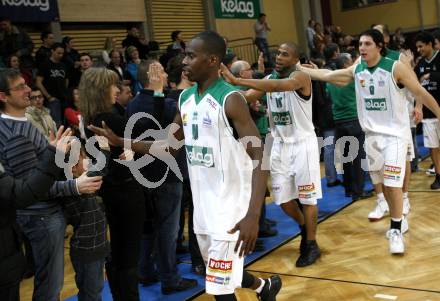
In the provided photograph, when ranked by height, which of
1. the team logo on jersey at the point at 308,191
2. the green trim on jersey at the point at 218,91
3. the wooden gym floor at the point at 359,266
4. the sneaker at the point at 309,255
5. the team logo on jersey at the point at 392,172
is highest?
the green trim on jersey at the point at 218,91

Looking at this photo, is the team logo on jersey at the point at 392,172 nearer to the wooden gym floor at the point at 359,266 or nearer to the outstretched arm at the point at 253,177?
the wooden gym floor at the point at 359,266

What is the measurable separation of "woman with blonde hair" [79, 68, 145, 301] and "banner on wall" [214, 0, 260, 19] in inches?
537

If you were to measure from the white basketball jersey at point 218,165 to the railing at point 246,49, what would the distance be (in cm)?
1416

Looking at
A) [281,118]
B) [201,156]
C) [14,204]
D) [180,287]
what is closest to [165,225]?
[180,287]

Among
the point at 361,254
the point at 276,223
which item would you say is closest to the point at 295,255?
Answer: the point at 361,254

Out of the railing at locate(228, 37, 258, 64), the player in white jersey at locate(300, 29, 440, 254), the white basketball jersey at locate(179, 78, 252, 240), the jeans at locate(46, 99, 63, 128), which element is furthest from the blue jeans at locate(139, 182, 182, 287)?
the railing at locate(228, 37, 258, 64)

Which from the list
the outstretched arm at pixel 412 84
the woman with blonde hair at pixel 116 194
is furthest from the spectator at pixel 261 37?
the woman with blonde hair at pixel 116 194

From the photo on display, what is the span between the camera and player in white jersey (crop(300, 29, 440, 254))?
4.52 meters

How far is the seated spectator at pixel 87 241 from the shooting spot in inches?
122

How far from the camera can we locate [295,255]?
4.97m

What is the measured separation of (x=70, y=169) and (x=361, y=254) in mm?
2938

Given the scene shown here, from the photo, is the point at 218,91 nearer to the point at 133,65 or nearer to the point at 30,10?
the point at 133,65

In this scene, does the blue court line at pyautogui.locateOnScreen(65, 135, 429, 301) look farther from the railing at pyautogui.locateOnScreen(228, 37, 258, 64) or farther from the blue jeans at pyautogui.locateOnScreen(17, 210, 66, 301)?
the railing at pyautogui.locateOnScreen(228, 37, 258, 64)

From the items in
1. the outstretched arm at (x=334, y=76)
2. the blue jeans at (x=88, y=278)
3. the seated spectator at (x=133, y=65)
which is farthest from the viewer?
the seated spectator at (x=133, y=65)
